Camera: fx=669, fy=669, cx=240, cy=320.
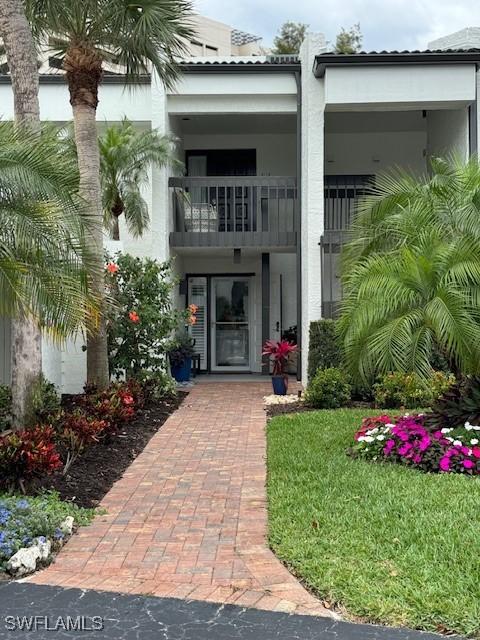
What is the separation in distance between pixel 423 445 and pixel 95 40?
7.60 m

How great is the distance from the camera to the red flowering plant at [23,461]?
6.01 m

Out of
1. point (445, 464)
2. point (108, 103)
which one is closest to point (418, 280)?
point (445, 464)

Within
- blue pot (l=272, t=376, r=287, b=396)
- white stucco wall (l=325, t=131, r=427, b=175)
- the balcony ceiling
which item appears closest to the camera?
blue pot (l=272, t=376, r=287, b=396)

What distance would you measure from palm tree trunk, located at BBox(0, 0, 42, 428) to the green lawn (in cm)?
299

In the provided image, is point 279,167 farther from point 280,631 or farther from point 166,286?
point 280,631

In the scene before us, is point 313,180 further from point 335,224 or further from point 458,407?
point 458,407

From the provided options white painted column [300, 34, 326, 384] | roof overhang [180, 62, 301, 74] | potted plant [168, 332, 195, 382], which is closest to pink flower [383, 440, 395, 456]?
white painted column [300, 34, 326, 384]

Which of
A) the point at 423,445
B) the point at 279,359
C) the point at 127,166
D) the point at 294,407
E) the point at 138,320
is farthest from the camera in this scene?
the point at 127,166

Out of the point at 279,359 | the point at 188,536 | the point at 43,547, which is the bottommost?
the point at 188,536

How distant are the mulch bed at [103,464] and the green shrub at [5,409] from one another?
1.05m

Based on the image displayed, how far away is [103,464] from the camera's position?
7738 millimetres

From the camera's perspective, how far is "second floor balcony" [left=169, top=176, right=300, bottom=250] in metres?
15.4

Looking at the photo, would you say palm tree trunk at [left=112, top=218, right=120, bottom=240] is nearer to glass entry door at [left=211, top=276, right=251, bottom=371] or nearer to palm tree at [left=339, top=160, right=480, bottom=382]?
glass entry door at [left=211, top=276, right=251, bottom=371]

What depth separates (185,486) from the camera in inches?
270
